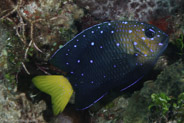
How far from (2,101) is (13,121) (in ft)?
1.28

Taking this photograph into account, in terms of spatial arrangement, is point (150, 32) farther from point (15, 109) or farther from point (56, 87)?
point (15, 109)

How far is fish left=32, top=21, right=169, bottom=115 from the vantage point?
2492mm

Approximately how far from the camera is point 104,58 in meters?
2.49

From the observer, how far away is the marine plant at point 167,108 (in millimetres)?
2092

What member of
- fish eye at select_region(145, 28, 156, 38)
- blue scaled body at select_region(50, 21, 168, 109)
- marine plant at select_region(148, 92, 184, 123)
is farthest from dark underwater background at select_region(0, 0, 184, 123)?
fish eye at select_region(145, 28, 156, 38)

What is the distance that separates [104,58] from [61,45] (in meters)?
1.19

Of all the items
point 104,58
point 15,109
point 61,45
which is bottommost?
point 15,109

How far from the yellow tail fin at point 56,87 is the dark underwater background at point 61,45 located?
44 centimetres

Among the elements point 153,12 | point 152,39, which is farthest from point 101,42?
point 153,12

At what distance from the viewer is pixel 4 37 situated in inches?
115

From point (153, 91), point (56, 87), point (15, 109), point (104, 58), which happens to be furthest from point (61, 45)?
point (153, 91)

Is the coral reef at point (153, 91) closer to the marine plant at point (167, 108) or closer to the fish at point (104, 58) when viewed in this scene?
the marine plant at point (167, 108)

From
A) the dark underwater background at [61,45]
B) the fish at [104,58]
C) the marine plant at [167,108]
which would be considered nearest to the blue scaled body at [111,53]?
the fish at [104,58]

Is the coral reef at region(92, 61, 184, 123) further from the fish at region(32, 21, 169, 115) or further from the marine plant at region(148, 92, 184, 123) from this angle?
the fish at region(32, 21, 169, 115)
